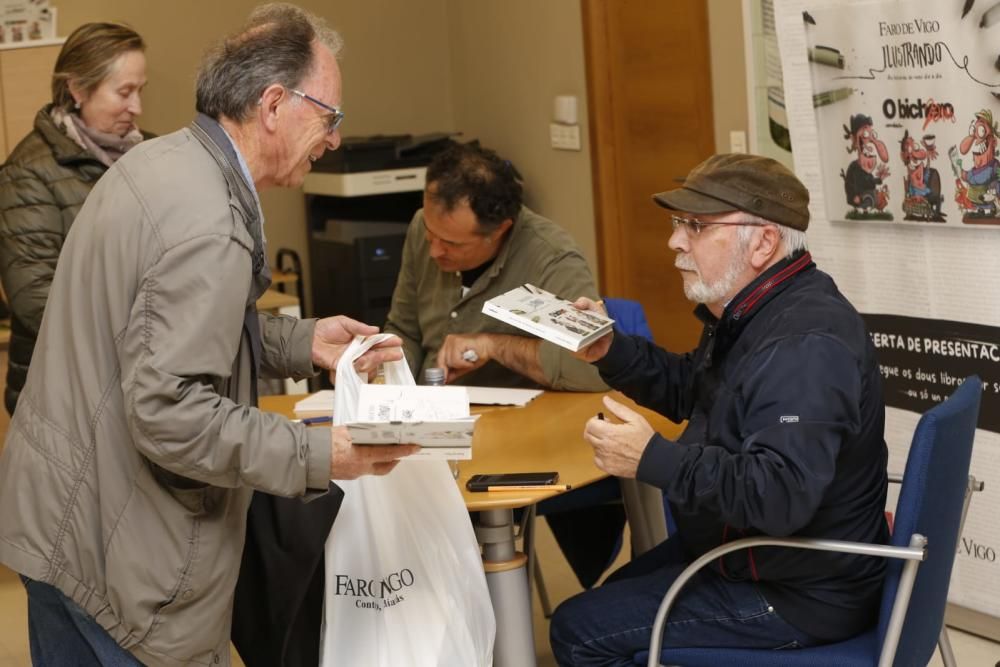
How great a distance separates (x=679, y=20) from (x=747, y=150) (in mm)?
632

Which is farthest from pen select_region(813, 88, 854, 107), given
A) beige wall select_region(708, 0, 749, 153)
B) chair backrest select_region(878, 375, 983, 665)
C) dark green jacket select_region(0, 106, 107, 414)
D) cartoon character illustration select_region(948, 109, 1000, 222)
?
dark green jacket select_region(0, 106, 107, 414)

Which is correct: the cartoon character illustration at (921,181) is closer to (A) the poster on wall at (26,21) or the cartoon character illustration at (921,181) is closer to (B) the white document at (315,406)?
(B) the white document at (315,406)

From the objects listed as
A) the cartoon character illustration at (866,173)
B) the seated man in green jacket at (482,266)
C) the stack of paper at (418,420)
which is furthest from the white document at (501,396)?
the cartoon character illustration at (866,173)

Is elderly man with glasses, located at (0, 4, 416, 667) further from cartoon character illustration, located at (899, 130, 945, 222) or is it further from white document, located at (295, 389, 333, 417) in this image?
cartoon character illustration, located at (899, 130, 945, 222)

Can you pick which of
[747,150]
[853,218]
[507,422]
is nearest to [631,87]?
[747,150]

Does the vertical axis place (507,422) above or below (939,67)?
below

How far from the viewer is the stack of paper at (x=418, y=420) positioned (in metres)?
1.84

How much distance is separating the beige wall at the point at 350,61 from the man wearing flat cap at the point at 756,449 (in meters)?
3.88

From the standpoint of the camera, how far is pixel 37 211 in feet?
10.7

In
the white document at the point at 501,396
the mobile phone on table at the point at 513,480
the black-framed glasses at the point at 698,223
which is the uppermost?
the black-framed glasses at the point at 698,223

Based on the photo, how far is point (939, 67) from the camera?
123 inches

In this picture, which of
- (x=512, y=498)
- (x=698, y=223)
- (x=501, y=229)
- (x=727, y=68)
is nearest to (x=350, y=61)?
(x=727, y=68)

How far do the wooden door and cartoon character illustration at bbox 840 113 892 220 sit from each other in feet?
2.94

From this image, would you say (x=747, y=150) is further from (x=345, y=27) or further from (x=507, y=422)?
(x=345, y=27)
